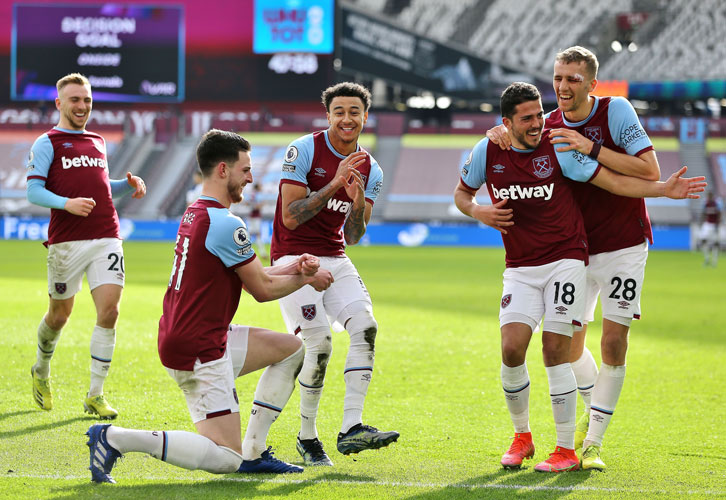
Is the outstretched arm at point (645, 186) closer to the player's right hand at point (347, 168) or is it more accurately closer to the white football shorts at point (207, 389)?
the player's right hand at point (347, 168)

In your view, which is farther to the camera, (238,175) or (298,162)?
(298,162)

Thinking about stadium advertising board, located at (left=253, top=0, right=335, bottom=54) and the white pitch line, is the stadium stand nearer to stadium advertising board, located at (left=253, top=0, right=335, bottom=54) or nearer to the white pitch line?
stadium advertising board, located at (left=253, top=0, right=335, bottom=54)

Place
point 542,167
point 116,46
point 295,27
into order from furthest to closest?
point 116,46 < point 295,27 < point 542,167

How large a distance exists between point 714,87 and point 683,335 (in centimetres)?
2868

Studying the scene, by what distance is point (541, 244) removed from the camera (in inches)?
225

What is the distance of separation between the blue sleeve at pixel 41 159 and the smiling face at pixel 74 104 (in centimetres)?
22

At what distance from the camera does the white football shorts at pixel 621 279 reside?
5852 millimetres

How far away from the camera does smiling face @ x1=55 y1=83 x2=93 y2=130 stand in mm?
7098

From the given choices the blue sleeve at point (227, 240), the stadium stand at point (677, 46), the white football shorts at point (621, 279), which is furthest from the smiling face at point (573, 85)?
the stadium stand at point (677, 46)

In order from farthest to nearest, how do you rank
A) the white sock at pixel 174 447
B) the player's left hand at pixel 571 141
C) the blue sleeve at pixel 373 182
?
1. the blue sleeve at pixel 373 182
2. the player's left hand at pixel 571 141
3. the white sock at pixel 174 447

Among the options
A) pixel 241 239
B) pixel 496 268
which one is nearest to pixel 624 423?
pixel 241 239

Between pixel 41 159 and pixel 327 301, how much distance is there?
2665 millimetres

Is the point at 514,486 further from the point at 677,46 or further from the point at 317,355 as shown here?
the point at 677,46

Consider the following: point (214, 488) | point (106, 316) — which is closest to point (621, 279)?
point (214, 488)
